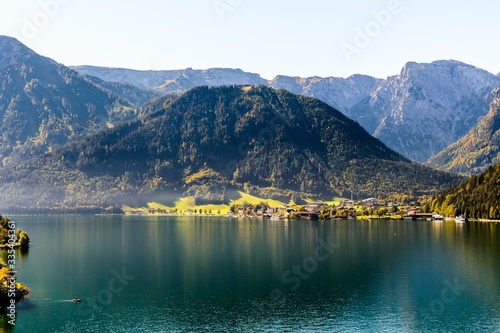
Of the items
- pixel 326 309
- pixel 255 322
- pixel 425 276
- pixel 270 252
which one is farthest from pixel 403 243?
pixel 255 322

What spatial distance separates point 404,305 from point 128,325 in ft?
148

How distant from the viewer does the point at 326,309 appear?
321 ft

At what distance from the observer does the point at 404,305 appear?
331 ft

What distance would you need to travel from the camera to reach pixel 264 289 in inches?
4441

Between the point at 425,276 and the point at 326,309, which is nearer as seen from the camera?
the point at 326,309

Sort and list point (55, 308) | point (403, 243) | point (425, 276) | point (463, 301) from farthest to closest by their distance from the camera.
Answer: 1. point (403, 243)
2. point (425, 276)
3. point (463, 301)
4. point (55, 308)

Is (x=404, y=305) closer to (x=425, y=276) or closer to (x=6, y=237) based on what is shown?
(x=425, y=276)

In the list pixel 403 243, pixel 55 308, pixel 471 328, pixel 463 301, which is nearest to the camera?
pixel 471 328

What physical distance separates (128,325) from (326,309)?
3139cm

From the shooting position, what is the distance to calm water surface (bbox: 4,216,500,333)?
90.1m

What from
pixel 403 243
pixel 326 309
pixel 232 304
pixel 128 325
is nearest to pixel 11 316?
pixel 128 325

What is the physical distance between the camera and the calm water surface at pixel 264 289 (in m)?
90.1

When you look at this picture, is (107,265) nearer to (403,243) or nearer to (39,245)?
(39,245)

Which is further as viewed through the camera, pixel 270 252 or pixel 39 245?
pixel 39 245
